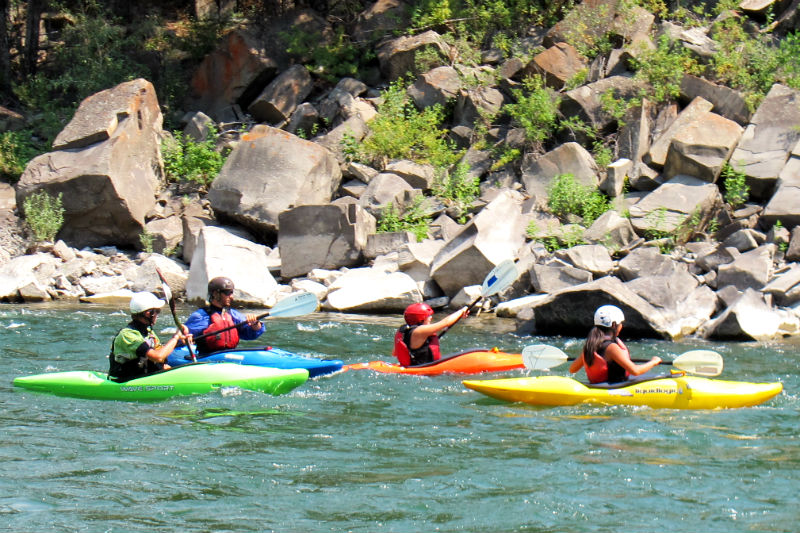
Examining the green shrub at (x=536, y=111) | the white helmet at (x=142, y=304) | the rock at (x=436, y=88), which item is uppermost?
the rock at (x=436, y=88)

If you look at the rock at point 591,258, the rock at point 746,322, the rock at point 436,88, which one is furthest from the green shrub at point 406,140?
the rock at point 746,322

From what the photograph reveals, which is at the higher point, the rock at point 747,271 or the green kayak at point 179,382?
the green kayak at point 179,382

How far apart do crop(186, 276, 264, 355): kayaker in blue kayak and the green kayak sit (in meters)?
0.56

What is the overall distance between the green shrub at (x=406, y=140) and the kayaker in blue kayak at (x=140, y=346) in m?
8.06

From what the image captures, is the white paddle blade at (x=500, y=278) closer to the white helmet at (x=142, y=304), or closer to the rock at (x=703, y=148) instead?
the white helmet at (x=142, y=304)

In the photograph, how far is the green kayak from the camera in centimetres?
646

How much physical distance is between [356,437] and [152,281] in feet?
23.2

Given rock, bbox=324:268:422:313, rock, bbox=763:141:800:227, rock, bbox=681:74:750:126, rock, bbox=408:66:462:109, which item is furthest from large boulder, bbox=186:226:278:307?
rock, bbox=681:74:750:126

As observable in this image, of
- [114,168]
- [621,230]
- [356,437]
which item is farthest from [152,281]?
[356,437]

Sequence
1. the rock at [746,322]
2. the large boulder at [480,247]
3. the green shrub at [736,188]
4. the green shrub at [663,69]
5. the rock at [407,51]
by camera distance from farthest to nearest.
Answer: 1. the rock at [407,51]
2. the green shrub at [663,69]
3. the green shrub at [736,188]
4. the large boulder at [480,247]
5. the rock at [746,322]

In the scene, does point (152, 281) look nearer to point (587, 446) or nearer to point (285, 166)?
point (285, 166)

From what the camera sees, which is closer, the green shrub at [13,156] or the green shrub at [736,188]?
the green shrub at [736,188]

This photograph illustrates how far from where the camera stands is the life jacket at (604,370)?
623cm

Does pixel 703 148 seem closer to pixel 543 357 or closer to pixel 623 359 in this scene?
pixel 543 357
